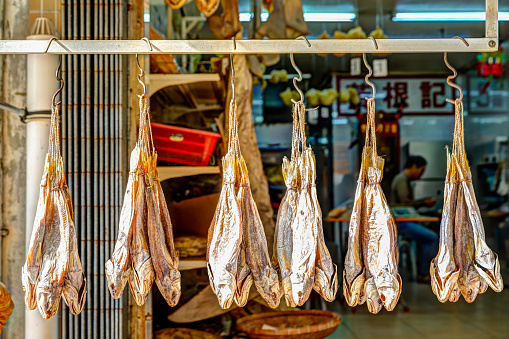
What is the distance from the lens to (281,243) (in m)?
2.26

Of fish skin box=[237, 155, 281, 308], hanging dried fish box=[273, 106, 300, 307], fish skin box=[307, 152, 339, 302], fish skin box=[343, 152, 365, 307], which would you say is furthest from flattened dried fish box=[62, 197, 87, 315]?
fish skin box=[343, 152, 365, 307]

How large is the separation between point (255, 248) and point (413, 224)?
414 centimetres

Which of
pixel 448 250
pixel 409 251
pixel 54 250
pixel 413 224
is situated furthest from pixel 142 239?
pixel 409 251

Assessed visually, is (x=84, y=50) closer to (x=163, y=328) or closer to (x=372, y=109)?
(x=372, y=109)

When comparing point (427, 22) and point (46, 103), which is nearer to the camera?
point (46, 103)

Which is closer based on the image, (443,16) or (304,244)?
(304,244)

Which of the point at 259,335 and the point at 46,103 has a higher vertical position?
the point at 46,103

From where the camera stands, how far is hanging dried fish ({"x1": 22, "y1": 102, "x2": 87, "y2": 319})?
2154 mm

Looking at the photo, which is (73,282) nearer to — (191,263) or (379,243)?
(379,243)

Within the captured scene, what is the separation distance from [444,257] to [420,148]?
4286 millimetres

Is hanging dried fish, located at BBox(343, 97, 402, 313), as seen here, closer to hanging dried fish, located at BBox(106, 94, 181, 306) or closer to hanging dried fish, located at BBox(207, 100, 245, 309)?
hanging dried fish, located at BBox(207, 100, 245, 309)

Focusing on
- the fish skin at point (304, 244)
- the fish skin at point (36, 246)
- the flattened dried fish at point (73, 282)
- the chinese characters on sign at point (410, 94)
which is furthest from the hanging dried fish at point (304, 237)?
the chinese characters on sign at point (410, 94)

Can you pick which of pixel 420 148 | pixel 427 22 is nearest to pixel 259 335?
pixel 420 148

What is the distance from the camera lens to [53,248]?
220 cm
